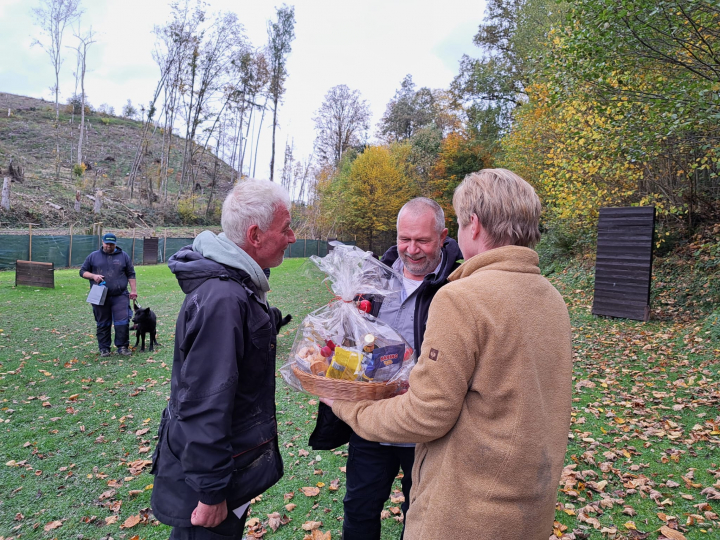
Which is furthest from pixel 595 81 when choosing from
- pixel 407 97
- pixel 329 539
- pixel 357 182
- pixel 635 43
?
pixel 407 97

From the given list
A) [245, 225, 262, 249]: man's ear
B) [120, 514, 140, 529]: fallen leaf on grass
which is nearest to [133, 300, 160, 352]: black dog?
[120, 514, 140, 529]: fallen leaf on grass

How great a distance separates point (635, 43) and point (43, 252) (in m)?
23.2

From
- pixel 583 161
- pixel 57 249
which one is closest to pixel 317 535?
pixel 583 161

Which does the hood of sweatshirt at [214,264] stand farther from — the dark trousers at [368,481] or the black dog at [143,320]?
the black dog at [143,320]

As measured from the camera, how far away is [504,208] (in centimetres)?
152

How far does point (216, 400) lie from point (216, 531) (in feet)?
2.16

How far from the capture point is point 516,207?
5.01 ft

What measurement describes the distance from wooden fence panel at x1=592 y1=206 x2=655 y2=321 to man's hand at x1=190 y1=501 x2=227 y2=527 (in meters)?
10.7

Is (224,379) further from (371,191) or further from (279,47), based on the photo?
(279,47)

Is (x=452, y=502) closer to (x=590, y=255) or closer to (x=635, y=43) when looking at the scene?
(x=635, y=43)

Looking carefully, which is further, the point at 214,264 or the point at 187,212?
the point at 187,212

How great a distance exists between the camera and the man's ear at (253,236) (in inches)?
79.3

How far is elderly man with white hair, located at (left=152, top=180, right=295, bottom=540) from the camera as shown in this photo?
1714 millimetres

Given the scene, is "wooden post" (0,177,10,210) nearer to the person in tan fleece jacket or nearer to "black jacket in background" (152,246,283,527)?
"black jacket in background" (152,246,283,527)
